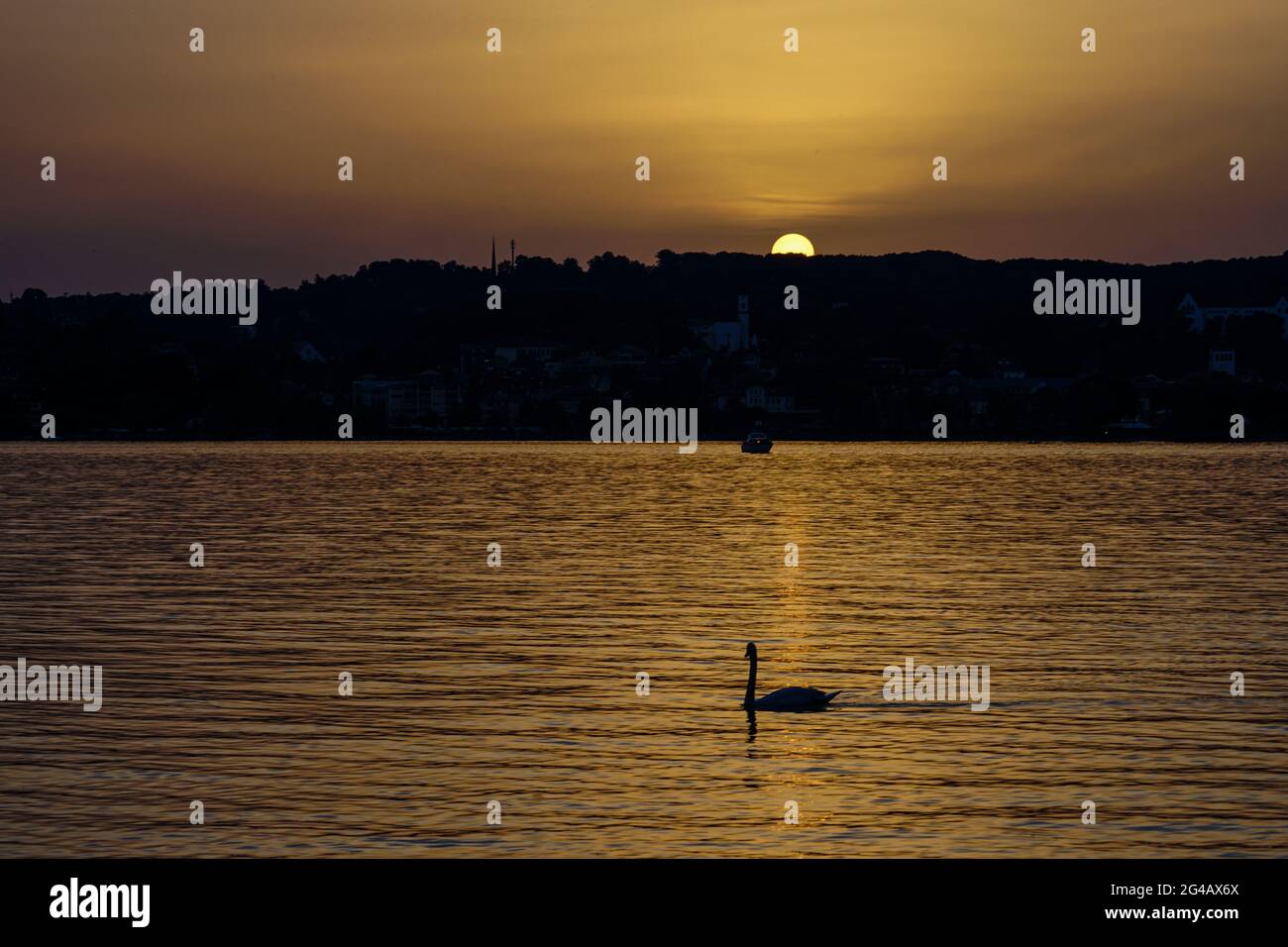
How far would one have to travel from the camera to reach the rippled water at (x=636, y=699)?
21828 mm

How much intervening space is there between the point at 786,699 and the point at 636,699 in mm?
2963

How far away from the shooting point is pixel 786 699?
30047 millimetres

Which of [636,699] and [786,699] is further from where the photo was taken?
[636,699]

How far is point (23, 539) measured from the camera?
79.8 metres

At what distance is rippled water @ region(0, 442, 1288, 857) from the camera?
21828mm

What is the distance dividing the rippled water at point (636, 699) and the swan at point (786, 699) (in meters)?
0.51

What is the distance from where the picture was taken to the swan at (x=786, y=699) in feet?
98.5

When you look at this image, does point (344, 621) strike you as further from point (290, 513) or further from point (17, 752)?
point (290, 513)

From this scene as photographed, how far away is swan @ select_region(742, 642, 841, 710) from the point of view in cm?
3003

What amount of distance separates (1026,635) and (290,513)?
229 ft

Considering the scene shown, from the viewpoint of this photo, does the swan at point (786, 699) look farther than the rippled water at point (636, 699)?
Yes

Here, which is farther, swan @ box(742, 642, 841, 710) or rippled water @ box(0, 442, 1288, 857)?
swan @ box(742, 642, 841, 710)

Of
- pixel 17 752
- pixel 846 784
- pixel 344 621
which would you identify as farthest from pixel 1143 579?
pixel 17 752

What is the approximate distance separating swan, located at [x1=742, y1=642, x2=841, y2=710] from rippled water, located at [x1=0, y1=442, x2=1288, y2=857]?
508 millimetres
